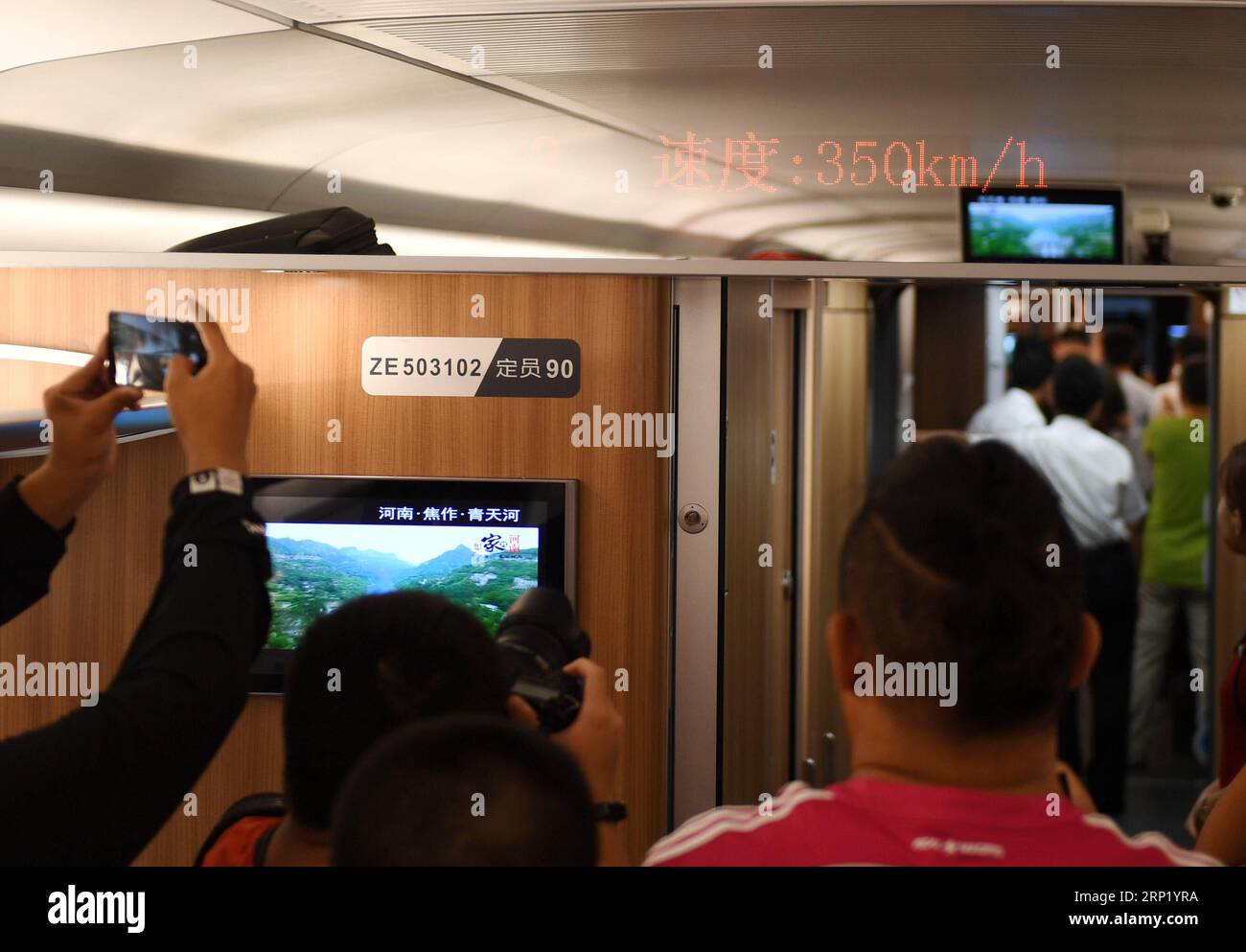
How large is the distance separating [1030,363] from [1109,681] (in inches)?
24.4

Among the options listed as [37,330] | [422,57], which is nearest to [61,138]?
[422,57]

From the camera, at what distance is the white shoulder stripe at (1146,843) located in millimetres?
935

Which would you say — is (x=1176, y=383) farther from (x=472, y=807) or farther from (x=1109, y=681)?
(x=472, y=807)

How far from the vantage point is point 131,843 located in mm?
1029

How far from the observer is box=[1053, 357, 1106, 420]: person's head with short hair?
185 centimetres

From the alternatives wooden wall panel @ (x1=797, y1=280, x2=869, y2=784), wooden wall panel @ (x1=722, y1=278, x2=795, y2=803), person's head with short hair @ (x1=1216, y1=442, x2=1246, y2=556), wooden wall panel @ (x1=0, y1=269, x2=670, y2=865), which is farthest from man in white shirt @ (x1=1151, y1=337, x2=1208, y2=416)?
wooden wall panel @ (x1=0, y1=269, x2=670, y2=865)

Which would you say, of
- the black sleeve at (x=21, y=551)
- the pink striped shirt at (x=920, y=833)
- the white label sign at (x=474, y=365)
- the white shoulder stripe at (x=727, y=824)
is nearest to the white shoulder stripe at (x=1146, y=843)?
the pink striped shirt at (x=920, y=833)

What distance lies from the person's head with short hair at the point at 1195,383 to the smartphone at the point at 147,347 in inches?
64.0

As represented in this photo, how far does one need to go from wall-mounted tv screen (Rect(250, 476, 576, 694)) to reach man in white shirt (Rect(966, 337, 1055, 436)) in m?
0.79

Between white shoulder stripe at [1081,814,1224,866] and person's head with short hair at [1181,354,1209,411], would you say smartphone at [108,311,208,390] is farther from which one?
person's head with short hair at [1181,354,1209,411]

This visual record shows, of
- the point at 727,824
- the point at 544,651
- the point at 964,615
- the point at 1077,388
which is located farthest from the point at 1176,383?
the point at 727,824

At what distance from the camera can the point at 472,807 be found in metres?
1.04
